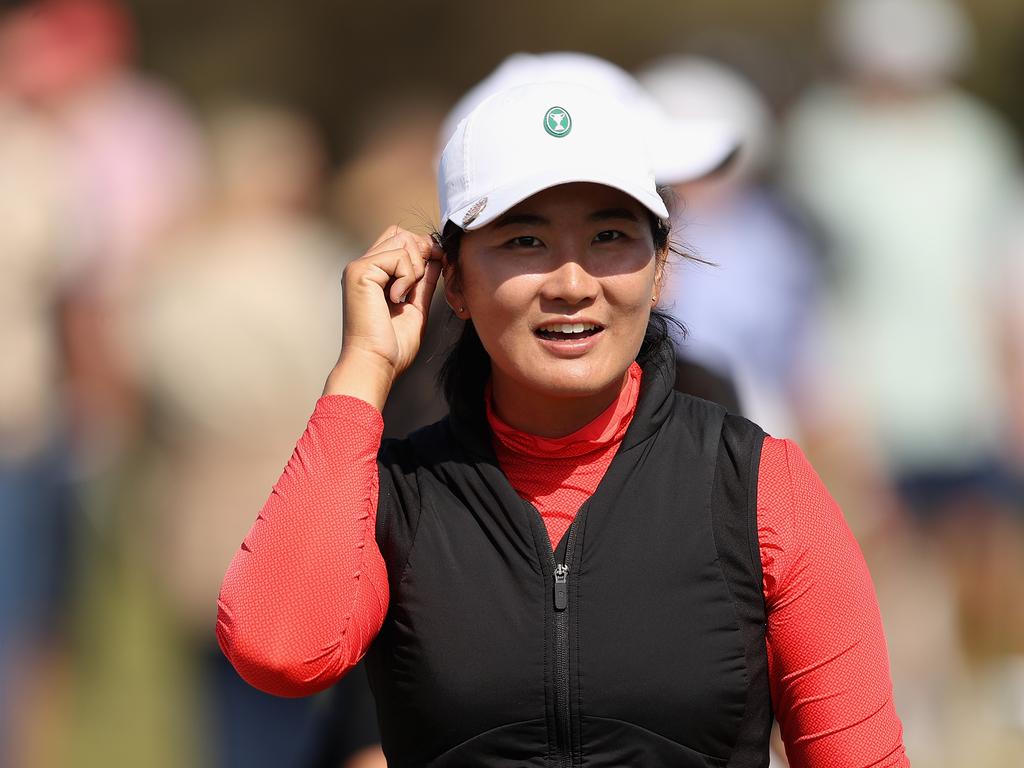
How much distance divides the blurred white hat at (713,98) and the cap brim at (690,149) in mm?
2156

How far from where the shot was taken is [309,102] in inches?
426

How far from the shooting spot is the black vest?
260cm

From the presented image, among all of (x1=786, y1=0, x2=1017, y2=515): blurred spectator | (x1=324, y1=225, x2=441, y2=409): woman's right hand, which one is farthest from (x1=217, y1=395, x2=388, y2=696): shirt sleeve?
(x1=786, y1=0, x2=1017, y2=515): blurred spectator

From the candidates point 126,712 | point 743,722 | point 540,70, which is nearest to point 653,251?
point 743,722

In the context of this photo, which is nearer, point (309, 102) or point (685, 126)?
point (685, 126)

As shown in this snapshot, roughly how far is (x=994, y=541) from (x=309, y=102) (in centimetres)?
498

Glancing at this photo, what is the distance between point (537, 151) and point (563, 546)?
584 millimetres

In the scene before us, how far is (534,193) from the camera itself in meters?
2.73

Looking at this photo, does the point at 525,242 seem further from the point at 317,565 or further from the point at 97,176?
the point at 97,176

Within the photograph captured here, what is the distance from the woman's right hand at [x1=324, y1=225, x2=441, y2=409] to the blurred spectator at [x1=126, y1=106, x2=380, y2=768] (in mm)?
3086

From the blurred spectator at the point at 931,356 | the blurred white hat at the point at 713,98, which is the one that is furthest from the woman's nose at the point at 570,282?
the blurred spectator at the point at 931,356

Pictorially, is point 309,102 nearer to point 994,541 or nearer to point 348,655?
point 994,541

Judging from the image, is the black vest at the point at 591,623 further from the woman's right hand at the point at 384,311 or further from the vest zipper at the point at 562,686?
the woman's right hand at the point at 384,311

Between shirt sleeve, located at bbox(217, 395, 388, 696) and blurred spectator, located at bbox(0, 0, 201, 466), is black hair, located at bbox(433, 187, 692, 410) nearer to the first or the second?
shirt sleeve, located at bbox(217, 395, 388, 696)
